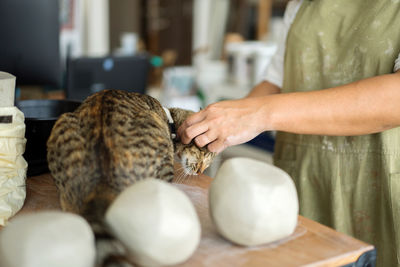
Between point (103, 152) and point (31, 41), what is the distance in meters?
1.05

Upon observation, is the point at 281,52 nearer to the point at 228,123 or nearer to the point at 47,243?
the point at 228,123

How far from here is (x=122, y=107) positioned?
848 mm

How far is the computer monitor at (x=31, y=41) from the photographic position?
1.52 metres

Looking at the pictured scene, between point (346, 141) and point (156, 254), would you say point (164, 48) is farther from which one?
point (156, 254)

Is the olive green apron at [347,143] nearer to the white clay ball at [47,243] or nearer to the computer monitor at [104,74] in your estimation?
the white clay ball at [47,243]

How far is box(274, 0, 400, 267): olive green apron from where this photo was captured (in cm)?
108

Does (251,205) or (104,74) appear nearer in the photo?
(251,205)

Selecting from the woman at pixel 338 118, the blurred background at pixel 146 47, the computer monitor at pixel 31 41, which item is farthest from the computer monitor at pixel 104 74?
the woman at pixel 338 118

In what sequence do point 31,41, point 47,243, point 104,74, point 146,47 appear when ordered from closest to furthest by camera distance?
1. point 47,243
2. point 31,41
3. point 104,74
4. point 146,47

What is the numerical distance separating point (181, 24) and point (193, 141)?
5747 millimetres

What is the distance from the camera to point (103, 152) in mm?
743

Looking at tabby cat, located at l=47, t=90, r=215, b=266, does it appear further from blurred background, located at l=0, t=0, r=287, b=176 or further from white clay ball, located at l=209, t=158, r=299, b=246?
blurred background, located at l=0, t=0, r=287, b=176

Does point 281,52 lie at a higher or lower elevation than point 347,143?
higher

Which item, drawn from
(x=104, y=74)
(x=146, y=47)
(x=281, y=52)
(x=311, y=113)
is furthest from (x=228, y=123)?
(x=146, y=47)
